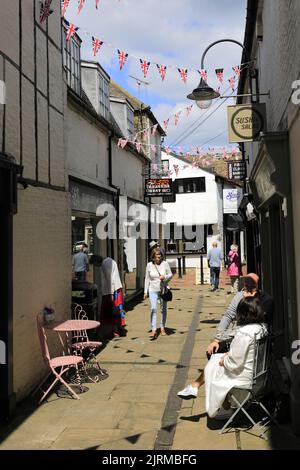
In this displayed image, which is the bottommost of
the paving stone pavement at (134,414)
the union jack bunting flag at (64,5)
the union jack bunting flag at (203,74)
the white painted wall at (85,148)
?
the paving stone pavement at (134,414)

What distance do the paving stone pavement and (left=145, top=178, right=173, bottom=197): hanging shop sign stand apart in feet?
29.7

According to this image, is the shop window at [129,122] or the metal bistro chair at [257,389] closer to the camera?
the metal bistro chair at [257,389]

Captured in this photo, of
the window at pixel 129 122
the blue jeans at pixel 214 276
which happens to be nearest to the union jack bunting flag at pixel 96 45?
the window at pixel 129 122

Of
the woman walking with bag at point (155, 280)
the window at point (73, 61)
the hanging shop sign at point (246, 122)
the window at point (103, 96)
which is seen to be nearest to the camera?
the hanging shop sign at point (246, 122)

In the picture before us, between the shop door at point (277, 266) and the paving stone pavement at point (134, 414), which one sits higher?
the shop door at point (277, 266)

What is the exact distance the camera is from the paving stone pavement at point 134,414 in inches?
174

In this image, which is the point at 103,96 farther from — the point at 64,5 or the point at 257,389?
the point at 257,389

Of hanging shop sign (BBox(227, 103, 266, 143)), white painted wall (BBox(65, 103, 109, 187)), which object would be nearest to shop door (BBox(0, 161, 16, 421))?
white painted wall (BBox(65, 103, 109, 187))

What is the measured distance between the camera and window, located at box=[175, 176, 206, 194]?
2956 centimetres

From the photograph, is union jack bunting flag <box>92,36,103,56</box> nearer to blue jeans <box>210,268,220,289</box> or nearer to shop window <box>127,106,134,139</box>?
shop window <box>127,106,134,139</box>

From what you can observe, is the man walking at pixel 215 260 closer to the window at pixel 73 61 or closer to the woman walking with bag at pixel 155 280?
the woman walking with bag at pixel 155 280

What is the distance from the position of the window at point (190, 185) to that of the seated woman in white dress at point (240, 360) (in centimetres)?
2515
